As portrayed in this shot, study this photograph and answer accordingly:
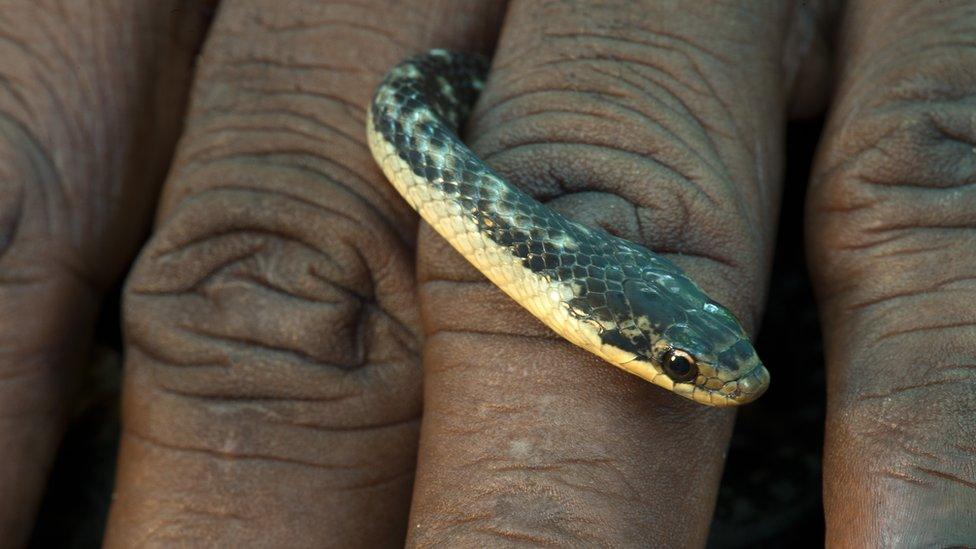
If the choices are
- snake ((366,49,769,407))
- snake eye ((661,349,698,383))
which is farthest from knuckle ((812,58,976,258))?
snake eye ((661,349,698,383))

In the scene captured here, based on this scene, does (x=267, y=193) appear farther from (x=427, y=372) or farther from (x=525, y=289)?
(x=525, y=289)

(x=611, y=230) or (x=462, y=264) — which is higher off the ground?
(x=611, y=230)

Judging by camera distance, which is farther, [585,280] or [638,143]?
[638,143]

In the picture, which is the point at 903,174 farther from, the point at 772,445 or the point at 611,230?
the point at 772,445

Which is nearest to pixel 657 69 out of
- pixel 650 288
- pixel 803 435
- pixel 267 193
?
pixel 650 288

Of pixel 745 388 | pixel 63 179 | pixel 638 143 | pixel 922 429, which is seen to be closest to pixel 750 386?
pixel 745 388

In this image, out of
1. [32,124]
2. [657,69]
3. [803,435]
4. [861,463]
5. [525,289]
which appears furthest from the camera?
[803,435]
